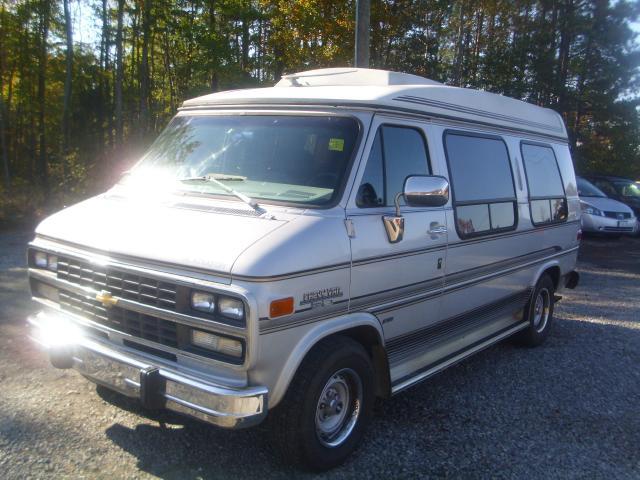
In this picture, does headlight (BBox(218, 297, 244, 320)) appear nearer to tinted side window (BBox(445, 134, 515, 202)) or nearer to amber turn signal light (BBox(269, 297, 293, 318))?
amber turn signal light (BBox(269, 297, 293, 318))

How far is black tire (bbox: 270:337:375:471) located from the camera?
329 centimetres

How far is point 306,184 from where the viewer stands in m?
3.74

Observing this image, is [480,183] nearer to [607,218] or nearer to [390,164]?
[390,164]

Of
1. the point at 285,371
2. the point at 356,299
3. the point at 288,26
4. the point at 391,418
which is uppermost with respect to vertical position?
Result: the point at 288,26

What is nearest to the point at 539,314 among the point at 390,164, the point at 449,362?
the point at 449,362

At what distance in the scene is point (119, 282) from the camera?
339 cm

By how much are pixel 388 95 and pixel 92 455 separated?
10.1ft

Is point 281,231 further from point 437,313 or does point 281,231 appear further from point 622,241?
point 622,241

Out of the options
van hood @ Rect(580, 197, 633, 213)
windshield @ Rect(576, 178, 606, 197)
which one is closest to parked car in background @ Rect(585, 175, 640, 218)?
windshield @ Rect(576, 178, 606, 197)

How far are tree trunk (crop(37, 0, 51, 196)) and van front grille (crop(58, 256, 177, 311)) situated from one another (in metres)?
17.1

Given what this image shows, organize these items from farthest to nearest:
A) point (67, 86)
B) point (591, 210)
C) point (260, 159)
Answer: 1. point (67, 86)
2. point (591, 210)
3. point (260, 159)

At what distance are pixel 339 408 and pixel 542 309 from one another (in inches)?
151

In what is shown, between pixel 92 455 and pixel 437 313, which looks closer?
pixel 92 455

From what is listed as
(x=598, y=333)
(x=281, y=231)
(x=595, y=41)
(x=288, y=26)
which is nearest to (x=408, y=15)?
(x=288, y=26)
